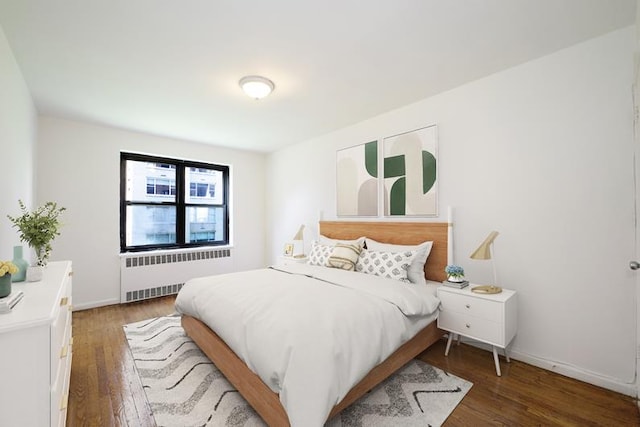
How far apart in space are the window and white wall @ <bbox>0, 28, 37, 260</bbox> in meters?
1.38

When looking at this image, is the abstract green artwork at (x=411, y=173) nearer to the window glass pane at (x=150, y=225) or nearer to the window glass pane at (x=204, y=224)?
the window glass pane at (x=204, y=224)

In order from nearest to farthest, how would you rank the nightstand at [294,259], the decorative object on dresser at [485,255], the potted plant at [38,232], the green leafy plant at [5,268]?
the green leafy plant at [5,268] < the potted plant at [38,232] < the decorative object on dresser at [485,255] < the nightstand at [294,259]

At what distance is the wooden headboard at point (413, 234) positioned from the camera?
2770 mm

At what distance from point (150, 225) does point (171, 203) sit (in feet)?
1.51

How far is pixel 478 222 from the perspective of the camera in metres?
2.57

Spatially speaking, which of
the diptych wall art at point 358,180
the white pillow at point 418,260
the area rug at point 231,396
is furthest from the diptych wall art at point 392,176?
the area rug at point 231,396

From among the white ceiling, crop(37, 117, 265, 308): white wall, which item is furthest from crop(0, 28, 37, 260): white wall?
crop(37, 117, 265, 308): white wall

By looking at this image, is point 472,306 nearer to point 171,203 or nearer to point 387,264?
point 387,264

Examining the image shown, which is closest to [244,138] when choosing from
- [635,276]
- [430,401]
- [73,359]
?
[73,359]

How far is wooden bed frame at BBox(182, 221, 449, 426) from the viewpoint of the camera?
1572 mm

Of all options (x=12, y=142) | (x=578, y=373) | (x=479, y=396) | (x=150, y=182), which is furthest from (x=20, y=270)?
(x=578, y=373)

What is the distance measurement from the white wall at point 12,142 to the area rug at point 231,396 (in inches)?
54.5

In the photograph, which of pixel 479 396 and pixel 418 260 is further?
pixel 418 260

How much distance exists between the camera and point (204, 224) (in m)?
4.93
